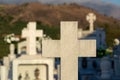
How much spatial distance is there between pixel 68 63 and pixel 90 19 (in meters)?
12.3

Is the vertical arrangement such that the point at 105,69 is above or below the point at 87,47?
below

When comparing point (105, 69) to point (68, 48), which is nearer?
point (68, 48)

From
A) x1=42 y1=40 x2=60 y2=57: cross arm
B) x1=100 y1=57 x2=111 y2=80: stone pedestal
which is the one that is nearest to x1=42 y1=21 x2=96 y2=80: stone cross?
x1=42 y1=40 x2=60 y2=57: cross arm

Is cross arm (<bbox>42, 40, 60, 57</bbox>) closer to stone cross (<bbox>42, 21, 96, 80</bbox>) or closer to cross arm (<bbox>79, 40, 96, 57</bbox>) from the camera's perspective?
stone cross (<bbox>42, 21, 96, 80</bbox>)

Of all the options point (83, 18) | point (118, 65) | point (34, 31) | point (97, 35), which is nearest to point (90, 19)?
point (97, 35)

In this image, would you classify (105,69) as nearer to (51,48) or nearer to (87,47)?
(87,47)

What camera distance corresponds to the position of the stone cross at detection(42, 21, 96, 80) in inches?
259

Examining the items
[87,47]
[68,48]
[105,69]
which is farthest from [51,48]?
[105,69]

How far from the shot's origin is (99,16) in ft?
265

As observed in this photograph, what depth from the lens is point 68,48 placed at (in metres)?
6.68

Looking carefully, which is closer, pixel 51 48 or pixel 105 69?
pixel 51 48

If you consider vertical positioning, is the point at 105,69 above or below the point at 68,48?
below

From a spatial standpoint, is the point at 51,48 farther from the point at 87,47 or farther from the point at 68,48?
the point at 87,47

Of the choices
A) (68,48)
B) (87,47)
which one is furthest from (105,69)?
(68,48)
